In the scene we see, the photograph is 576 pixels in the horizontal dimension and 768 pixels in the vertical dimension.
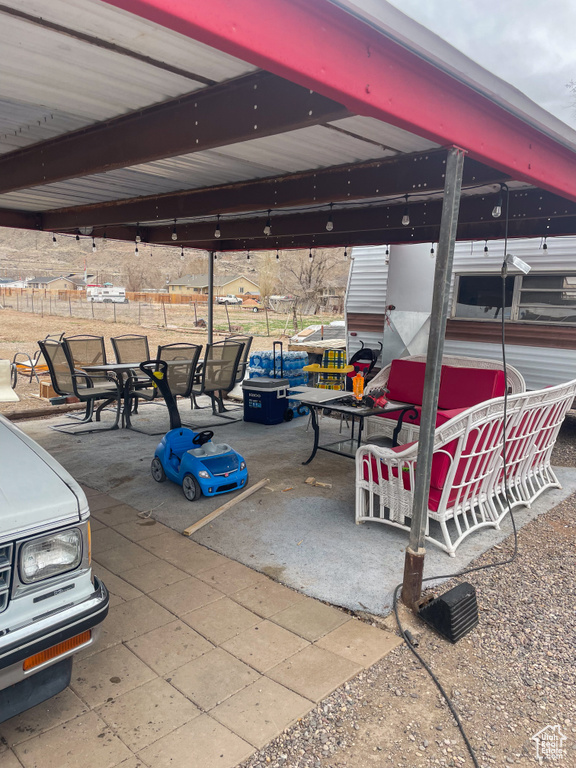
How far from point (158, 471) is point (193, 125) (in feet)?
9.43

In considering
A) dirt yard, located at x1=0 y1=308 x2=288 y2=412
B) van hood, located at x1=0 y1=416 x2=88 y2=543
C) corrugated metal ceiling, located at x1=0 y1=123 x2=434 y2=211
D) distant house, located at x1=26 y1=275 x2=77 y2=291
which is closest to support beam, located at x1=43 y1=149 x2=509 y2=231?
corrugated metal ceiling, located at x1=0 y1=123 x2=434 y2=211

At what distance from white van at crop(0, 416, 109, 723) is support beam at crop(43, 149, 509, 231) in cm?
319

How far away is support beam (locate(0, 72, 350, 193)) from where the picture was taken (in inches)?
95.3

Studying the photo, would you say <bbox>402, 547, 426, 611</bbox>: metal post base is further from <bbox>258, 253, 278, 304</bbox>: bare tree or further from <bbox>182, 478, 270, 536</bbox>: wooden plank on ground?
<bbox>258, 253, 278, 304</bbox>: bare tree

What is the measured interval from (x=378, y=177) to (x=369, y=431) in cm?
288

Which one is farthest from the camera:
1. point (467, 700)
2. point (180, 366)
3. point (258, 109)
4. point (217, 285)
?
point (217, 285)

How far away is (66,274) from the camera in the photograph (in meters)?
76.8

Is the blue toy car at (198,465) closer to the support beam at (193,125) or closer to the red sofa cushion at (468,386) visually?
the support beam at (193,125)

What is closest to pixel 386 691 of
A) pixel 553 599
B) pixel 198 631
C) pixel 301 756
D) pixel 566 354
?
pixel 301 756

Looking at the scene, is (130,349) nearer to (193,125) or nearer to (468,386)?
(468,386)

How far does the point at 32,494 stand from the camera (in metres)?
1.89

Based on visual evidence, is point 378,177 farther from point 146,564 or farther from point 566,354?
point 566,354

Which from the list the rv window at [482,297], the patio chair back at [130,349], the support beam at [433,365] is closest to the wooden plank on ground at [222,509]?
the support beam at [433,365]

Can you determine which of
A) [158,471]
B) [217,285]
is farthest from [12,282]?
[158,471]
